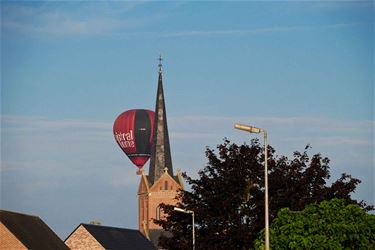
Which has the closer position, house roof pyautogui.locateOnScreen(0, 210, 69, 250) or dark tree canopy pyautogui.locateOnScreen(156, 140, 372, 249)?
dark tree canopy pyautogui.locateOnScreen(156, 140, 372, 249)

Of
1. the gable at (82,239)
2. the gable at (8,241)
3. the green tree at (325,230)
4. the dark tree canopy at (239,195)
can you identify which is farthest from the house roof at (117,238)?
the green tree at (325,230)

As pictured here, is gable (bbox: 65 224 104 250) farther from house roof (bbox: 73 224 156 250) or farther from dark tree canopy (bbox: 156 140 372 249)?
dark tree canopy (bbox: 156 140 372 249)

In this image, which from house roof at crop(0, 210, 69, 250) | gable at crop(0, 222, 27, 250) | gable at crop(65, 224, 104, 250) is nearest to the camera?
gable at crop(0, 222, 27, 250)

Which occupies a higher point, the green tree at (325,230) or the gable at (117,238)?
the gable at (117,238)

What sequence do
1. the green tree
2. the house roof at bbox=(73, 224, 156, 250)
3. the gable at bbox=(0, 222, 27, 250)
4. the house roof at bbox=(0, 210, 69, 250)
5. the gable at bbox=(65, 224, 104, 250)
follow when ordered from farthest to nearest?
1. the house roof at bbox=(73, 224, 156, 250)
2. the gable at bbox=(65, 224, 104, 250)
3. the house roof at bbox=(0, 210, 69, 250)
4. the gable at bbox=(0, 222, 27, 250)
5. the green tree

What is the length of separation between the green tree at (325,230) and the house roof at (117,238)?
104282 millimetres

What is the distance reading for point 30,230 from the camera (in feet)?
381

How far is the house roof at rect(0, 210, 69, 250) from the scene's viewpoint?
109 m

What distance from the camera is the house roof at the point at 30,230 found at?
109 meters

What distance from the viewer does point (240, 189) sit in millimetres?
68312

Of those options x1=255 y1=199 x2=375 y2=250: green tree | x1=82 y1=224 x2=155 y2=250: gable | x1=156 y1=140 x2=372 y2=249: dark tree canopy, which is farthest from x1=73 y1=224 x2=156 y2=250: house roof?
x1=255 y1=199 x2=375 y2=250: green tree

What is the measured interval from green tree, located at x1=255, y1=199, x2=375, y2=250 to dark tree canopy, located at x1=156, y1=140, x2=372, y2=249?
27.9 ft

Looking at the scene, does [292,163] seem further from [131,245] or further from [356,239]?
[131,245]

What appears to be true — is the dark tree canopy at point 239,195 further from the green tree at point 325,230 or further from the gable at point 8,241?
the gable at point 8,241
